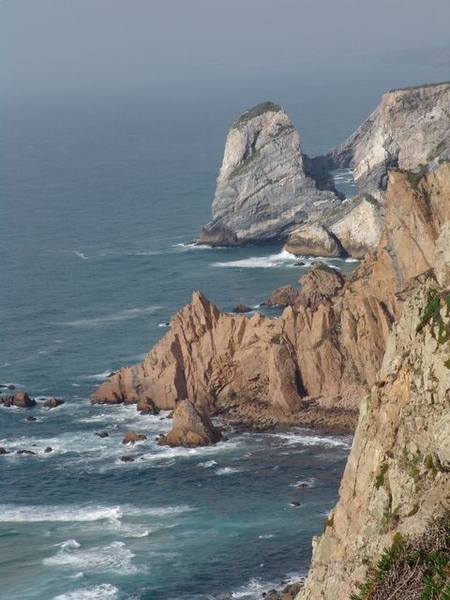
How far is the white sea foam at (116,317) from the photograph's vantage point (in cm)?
14088

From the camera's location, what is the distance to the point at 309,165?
194000 mm

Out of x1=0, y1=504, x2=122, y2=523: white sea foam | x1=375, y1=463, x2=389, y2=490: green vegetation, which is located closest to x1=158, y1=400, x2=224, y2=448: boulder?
x1=0, y1=504, x2=122, y2=523: white sea foam

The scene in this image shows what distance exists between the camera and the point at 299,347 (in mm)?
112000

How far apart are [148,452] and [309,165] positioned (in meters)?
95.5

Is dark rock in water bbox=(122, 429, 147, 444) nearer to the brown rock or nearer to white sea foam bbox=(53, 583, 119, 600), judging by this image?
white sea foam bbox=(53, 583, 119, 600)

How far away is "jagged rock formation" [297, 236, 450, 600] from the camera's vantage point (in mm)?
48500

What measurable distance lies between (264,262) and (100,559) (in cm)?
8799

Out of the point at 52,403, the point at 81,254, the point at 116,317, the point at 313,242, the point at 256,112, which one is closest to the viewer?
the point at 52,403

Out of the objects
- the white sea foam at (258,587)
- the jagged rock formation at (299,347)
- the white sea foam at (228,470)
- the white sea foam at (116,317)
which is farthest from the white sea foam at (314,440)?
the white sea foam at (116,317)

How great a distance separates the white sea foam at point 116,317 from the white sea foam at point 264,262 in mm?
24054

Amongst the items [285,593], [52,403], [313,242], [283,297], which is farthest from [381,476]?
[313,242]

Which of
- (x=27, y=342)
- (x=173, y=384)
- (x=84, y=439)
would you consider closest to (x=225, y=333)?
(x=173, y=384)

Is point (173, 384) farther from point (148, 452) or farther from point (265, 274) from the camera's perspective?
point (265, 274)

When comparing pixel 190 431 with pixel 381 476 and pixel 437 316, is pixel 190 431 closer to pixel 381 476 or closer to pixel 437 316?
pixel 381 476
